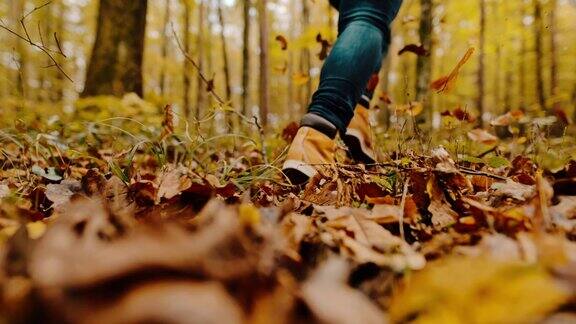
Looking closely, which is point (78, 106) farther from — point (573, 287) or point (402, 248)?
point (573, 287)

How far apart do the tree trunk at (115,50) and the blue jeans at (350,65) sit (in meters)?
3.40

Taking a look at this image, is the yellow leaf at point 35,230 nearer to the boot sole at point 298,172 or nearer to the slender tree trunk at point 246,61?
the boot sole at point 298,172

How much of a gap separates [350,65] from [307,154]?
1.24ft

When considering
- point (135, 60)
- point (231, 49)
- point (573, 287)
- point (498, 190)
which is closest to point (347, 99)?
point (498, 190)

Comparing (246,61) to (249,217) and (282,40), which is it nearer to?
(282,40)

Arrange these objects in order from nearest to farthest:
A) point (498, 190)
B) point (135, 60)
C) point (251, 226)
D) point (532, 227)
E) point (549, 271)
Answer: point (549, 271) < point (251, 226) < point (532, 227) < point (498, 190) < point (135, 60)

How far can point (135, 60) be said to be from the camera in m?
4.62

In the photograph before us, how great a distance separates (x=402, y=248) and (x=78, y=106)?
3.74 metres

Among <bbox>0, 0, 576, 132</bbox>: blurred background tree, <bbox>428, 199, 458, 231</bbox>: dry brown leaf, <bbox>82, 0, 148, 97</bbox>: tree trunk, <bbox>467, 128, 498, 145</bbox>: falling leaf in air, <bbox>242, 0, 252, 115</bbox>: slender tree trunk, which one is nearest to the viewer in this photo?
<bbox>428, 199, 458, 231</bbox>: dry brown leaf

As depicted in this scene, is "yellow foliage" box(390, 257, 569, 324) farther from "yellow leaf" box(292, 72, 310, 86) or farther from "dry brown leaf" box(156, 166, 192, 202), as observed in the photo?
"yellow leaf" box(292, 72, 310, 86)

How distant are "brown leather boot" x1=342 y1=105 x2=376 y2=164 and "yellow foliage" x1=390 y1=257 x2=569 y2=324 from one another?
1468 mm

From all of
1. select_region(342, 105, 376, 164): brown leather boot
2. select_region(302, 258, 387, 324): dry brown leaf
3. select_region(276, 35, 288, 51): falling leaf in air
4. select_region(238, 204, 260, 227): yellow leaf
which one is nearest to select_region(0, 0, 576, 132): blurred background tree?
select_region(276, 35, 288, 51): falling leaf in air

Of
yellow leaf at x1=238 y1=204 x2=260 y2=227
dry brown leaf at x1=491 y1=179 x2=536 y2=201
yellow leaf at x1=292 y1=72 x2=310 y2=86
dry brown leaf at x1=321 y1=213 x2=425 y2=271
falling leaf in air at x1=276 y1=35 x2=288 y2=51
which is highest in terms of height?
falling leaf in air at x1=276 y1=35 x2=288 y2=51

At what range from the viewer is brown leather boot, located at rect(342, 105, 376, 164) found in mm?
1979
